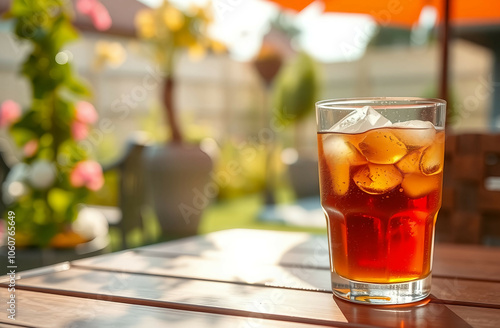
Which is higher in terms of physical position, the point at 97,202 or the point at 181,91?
the point at 181,91

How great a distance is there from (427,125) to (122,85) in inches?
319

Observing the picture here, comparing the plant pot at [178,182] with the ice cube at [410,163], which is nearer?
the ice cube at [410,163]

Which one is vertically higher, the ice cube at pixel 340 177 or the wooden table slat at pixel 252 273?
the ice cube at pixel 340 177

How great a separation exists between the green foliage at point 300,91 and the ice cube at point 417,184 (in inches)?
290

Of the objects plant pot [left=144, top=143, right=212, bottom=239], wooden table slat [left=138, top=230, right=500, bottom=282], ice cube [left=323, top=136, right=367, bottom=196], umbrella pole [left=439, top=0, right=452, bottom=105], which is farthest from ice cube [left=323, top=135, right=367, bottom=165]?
plant pot [left=144, top=143, right=212, bottom=239]

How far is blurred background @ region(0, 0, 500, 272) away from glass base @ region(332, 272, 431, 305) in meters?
1.54

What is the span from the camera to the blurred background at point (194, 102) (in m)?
2.64

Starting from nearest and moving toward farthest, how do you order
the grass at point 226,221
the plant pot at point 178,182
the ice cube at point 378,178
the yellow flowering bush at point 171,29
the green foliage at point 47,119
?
1. the ice cube at point 378,178
2. the green foliage at point 47,119
3. the plant pot at point 178,182
4. the yellow flowering bush at point 171,29
5. the grass at point 226,221

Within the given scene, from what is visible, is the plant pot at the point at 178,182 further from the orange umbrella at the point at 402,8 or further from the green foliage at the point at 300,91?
the green foliage at the point at 300,91

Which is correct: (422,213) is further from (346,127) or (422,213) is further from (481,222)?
(481,222)

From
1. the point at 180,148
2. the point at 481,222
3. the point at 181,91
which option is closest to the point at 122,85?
the point at 181,91

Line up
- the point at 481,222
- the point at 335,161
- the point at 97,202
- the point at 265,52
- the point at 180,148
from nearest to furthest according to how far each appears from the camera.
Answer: the point at 335,161, the point at 481,222, the point at 180,148, the point at 97,202, the point at 265,52

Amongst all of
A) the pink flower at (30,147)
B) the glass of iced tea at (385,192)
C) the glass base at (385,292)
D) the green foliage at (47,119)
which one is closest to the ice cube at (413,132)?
the glass of iced tea at (385,192)

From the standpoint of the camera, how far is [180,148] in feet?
15.5
